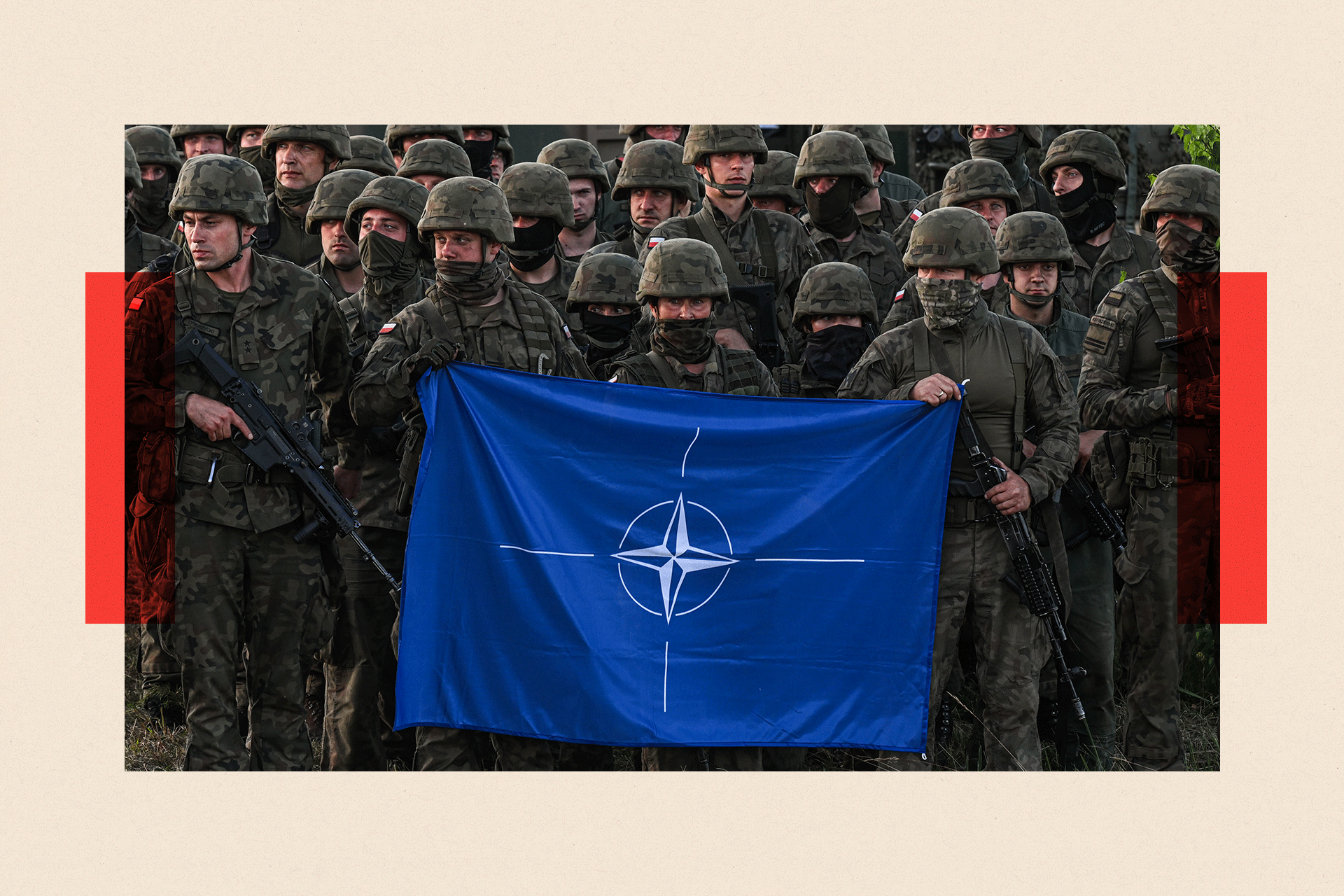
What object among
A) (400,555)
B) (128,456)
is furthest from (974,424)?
(128,456)

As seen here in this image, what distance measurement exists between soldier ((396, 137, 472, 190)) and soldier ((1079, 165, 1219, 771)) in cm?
417

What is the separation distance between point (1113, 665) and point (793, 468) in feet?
8.67

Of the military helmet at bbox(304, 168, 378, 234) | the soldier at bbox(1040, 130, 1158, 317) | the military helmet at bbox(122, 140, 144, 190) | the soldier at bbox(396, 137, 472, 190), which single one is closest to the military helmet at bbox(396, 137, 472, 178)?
the soldier at bbox(396, 137, 472, 190)

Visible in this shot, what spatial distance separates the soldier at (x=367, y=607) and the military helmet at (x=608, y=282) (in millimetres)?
937

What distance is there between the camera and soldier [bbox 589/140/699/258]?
32.1 ft

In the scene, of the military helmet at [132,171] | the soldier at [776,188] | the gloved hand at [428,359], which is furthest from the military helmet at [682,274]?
the military helmet at [132,171]

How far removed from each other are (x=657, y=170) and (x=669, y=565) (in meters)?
3.42

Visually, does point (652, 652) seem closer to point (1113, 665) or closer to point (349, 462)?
point (349, 462)

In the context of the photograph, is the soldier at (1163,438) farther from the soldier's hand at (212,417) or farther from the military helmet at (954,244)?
the soldier's hand at (212,417)

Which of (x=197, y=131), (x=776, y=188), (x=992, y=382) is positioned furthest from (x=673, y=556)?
(x=197, y=131)

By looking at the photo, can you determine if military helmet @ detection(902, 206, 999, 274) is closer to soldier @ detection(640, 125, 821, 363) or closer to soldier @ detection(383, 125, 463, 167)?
soldier @ detection(640, 125, 821, 363)

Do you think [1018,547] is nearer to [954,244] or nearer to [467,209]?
[954,244]

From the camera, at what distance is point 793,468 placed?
24.6ft

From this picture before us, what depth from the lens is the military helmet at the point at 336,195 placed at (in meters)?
9.06
